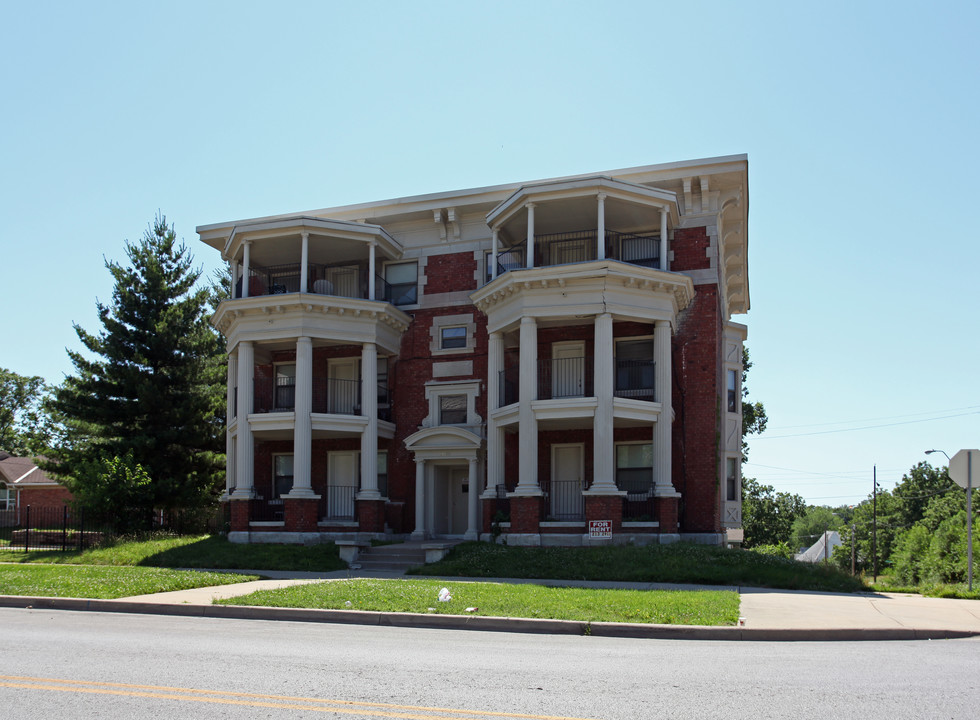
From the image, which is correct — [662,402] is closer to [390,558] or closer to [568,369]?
[568,369]

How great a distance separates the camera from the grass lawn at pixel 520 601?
1212 cm

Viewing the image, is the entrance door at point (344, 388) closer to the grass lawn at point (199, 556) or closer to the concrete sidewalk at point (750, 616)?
the grass lawn at point (199, 556)

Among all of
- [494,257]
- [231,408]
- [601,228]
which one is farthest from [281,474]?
[601,228]

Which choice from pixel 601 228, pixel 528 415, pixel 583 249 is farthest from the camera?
pixel 583 249

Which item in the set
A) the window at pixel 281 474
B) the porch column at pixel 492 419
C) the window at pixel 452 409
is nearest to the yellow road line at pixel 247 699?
the porch column at pixel 492 419

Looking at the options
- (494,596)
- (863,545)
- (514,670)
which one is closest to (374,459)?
(494,596)

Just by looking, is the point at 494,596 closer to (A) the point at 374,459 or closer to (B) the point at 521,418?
(B) the point at 521,418

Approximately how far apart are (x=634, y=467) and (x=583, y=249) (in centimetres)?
641

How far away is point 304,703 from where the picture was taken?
6930 millimetres

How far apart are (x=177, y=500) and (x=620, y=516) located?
1569 cm

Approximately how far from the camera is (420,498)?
1054 inches

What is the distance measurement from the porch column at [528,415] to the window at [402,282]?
596cm

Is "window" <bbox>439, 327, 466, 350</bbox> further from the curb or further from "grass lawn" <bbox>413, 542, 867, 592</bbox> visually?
the curb

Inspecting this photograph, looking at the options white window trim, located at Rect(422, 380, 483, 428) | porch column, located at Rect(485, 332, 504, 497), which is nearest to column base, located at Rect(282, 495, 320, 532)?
white window trim, located at Rect(422, 380, 483, 428)
